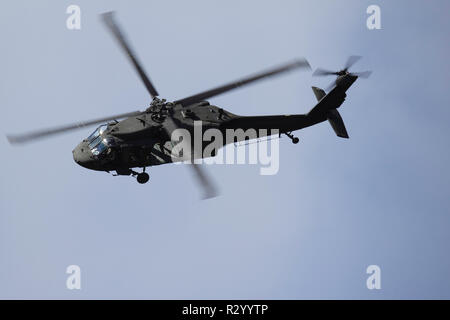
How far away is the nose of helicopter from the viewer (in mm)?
32594

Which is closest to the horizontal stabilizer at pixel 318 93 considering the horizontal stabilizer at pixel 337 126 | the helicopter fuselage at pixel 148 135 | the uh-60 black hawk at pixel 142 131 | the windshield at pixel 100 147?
the horizontal stabilizer at pixel 337 126

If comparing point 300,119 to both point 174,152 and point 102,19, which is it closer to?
point 174,152

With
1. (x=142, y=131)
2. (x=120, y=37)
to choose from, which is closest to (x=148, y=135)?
(x=142, y=131)

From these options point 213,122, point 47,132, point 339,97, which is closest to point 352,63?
point 339,97

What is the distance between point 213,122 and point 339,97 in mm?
8701

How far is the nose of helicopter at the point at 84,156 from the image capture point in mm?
32594

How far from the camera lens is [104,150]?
106 ft

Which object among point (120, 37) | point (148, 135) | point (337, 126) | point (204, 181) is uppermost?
point (120, 37)

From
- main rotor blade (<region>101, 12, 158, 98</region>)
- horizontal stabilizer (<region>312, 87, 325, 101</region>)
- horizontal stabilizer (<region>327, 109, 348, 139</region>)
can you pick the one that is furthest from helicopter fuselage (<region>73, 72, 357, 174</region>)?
horizontal stabilizer (<region>312, 87, 325, 101</region>)

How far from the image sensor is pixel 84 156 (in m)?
32.8

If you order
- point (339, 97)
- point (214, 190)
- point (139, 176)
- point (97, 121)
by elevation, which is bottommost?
point (214, 190)

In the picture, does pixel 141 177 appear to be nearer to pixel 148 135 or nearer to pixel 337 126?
pixel 148 135

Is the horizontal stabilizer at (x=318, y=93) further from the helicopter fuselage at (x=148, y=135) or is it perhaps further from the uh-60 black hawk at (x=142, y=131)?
the helicopter fuselage at (x=148, y=135)

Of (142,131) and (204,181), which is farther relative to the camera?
(142,131)
